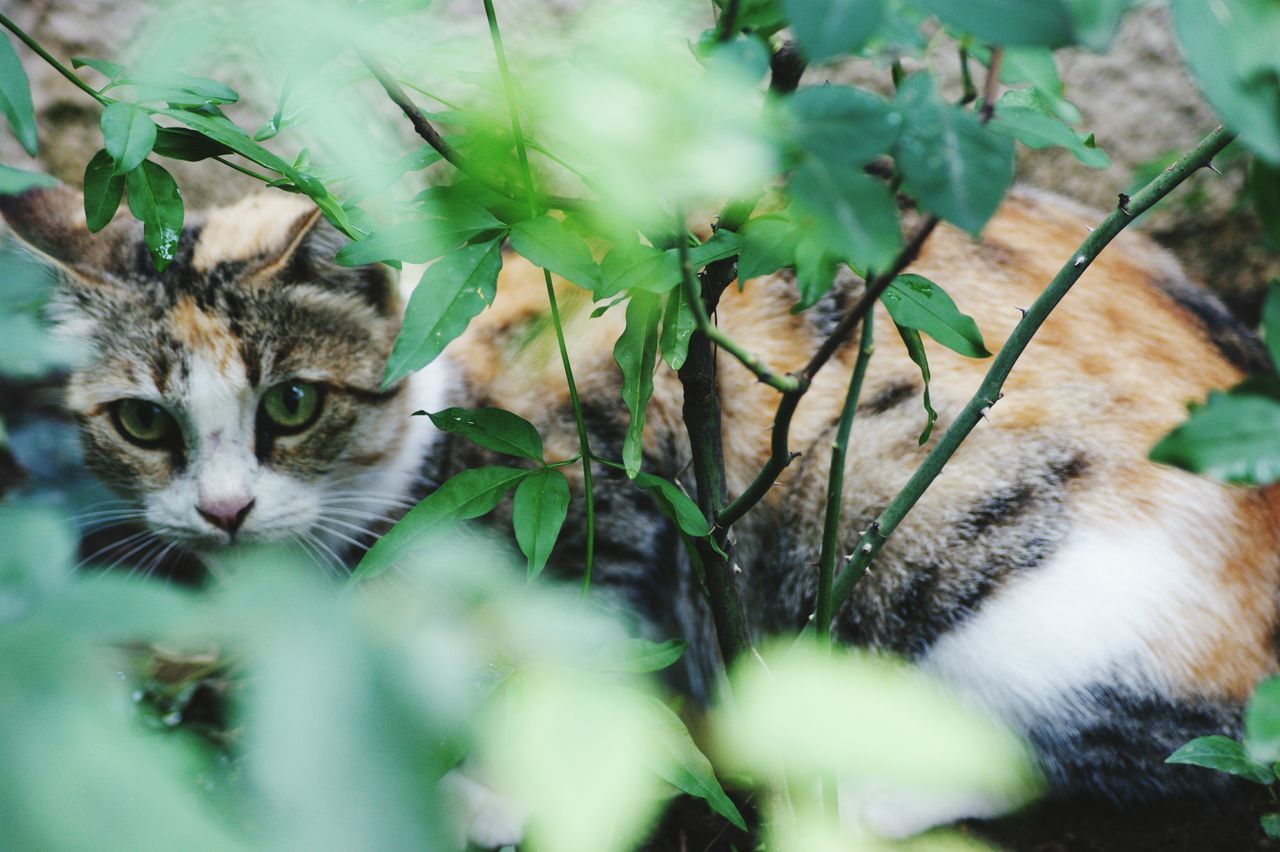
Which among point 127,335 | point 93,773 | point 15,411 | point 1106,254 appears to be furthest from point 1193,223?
point 15,411

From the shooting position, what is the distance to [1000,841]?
1.56 meters

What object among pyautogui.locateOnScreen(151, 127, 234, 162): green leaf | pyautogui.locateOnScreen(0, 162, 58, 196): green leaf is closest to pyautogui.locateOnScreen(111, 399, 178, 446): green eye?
pyautogui.locateOnScreen(151, 127, 234, 162): green leaf

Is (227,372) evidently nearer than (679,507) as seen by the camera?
No

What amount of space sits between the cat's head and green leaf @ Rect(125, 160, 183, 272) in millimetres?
577

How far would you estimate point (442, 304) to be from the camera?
2.47ft

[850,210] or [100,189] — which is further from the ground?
[850,210]

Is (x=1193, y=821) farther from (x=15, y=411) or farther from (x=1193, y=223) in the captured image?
(x=15, y=411)

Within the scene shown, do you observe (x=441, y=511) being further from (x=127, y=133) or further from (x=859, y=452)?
(x=859, y=452)

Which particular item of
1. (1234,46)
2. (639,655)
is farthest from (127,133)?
Result: (1234,46)

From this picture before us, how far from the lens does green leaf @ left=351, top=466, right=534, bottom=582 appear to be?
0.83 meters

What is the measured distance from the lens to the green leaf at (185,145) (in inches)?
35.5

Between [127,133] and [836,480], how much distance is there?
681 millimetres

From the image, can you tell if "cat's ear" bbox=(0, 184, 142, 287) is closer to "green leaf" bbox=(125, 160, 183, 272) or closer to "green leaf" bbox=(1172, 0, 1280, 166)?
"green leaf" bbox=(125, 160, 183, 272)

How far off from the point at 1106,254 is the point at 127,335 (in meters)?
1.81
